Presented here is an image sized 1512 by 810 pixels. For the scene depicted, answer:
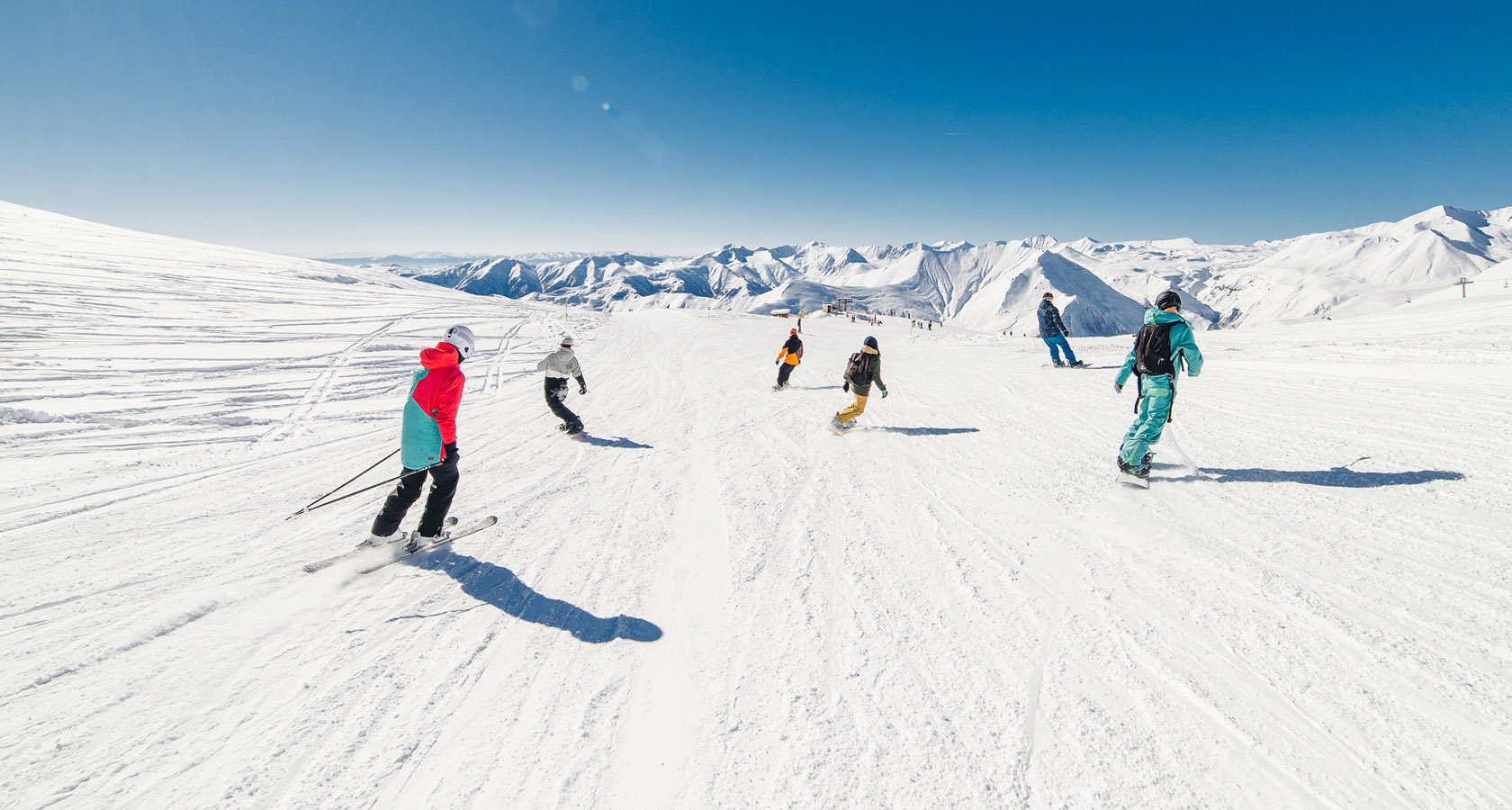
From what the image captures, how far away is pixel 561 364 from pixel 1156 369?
25.8 feet

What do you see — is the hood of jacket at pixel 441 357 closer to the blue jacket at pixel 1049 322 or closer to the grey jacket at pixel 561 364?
the grey jacket at pixel 561 364

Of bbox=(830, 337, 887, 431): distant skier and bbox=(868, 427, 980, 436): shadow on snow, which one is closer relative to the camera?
bbox=(868, 427, 980, 436): shadow on snow

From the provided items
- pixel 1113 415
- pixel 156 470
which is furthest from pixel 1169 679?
pixel 156 470

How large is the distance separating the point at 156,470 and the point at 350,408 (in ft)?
11.0

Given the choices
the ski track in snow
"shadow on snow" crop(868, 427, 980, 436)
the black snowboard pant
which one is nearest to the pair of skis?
the ski track in snow

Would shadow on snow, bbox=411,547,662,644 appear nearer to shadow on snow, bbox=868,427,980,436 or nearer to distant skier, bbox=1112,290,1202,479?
distant skier, bbox=1112,290,1202,479

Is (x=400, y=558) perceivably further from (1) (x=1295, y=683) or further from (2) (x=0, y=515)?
(1) (x=1295, y=683)

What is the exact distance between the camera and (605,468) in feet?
22.0

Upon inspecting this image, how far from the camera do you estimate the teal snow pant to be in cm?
514

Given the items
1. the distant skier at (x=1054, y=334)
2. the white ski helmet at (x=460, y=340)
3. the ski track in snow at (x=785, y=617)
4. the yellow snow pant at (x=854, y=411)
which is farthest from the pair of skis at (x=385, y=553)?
the distant skier at (x=1054, y=334)

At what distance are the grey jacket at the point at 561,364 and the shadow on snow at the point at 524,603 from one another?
4.25 meters

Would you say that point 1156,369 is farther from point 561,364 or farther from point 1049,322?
point 1049,322

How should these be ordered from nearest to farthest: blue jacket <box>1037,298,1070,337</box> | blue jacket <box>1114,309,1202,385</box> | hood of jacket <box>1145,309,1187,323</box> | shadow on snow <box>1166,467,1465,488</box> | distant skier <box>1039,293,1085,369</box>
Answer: shadow on snow <box>1166,467,1465,488</box>
blue jacket <box>1114,309,1202,385</box>
hood of jacket <box>1145,309,1187,323</box>
distant skier <box>1039,293,1085,369</box>
blue jacket <box>1037,298,1070,337</box>

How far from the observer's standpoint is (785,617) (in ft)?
11.5
